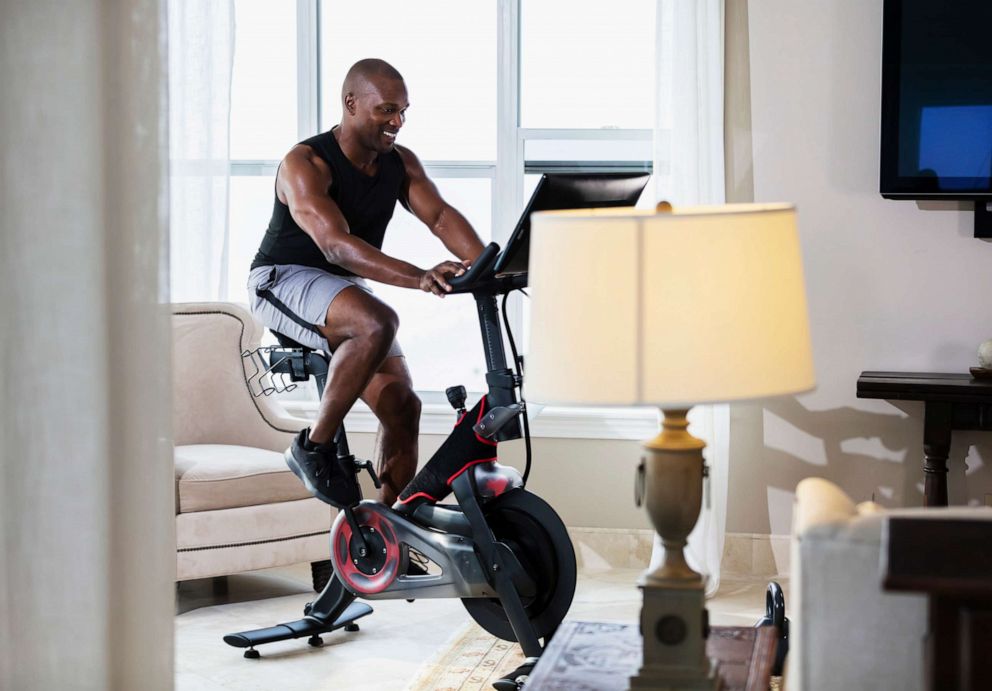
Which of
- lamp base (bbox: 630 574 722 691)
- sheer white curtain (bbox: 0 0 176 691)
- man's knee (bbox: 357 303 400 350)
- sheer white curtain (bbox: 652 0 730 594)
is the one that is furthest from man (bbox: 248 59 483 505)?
lamp base (bbox: 630 574 722 691)

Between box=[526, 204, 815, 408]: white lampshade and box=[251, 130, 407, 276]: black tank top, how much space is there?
2.05m

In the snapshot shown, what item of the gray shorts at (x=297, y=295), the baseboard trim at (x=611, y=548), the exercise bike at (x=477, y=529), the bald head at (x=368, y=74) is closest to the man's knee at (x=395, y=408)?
the exercise bike at (x=477, y=529)

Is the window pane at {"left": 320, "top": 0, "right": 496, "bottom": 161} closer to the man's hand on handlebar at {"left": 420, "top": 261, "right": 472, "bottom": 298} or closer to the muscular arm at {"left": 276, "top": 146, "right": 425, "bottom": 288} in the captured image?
the muscular arm at {"left": 276, "top": 146, "right": 425, "bottom": 288}

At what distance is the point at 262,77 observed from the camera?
194 inches

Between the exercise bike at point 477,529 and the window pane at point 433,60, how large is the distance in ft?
5.07

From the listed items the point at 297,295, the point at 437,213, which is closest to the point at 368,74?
the point at 437,213

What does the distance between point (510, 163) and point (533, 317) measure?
3.28 m

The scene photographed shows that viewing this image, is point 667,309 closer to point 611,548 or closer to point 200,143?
point 611,548

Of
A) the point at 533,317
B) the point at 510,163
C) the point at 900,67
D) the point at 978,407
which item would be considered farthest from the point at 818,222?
the point at 533,317

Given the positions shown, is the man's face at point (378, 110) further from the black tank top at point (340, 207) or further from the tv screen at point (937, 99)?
the tv screen at point (937, 99)

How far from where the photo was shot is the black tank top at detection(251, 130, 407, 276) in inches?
135

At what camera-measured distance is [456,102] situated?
4.79 metres

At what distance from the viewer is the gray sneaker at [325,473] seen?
3391mm

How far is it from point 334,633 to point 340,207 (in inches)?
51.5
